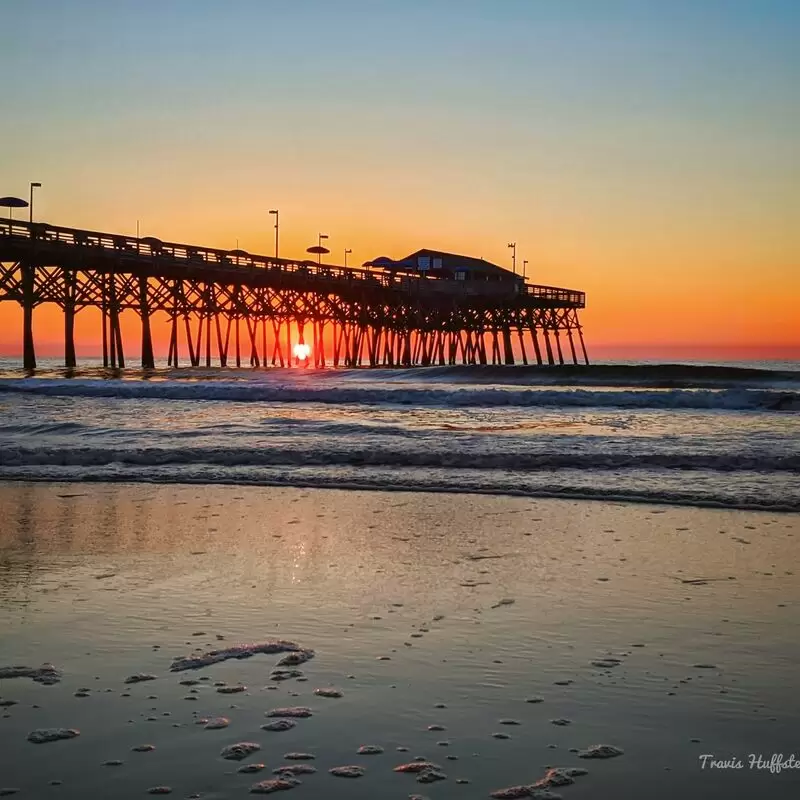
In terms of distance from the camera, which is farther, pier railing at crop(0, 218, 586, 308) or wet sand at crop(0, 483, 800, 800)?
pier railing at crop(0, 218, 586, 308)

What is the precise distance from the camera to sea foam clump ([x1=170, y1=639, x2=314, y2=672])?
3.36 m

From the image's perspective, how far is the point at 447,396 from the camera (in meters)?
23.9

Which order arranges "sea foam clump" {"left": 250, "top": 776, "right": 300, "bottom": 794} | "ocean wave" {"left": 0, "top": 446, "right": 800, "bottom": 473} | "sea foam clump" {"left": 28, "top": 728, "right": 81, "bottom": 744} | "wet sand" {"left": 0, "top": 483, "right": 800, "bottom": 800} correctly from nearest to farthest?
1. "sea foam clump" {"left": 250, "top": 776, "right": 300, "bottom": 794}
2. "wet sand" {"left": 0, "top": 483, "right": 800, "bottom": 800}
3. "sea foam clump" {"left": 28, "top": 728, "right": 81, "bottom": 744}
4. "ocean wave" {"left": 0, "top": 446, "right": 800, "bottom": 473}

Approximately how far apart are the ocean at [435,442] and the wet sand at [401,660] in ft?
8.08

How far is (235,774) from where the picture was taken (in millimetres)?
2492

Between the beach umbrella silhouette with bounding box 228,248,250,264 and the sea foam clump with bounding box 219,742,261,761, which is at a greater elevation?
the beach umbrella silhouette with bounding box 228,248,250,264

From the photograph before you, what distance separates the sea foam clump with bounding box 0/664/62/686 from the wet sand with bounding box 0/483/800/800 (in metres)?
0.02

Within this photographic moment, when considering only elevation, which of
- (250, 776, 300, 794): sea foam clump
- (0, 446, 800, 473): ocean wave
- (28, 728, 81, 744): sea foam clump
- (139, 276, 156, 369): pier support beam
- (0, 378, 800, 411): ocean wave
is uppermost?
(139, 276, 156, 369): pier support beam

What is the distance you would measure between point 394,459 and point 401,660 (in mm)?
7192

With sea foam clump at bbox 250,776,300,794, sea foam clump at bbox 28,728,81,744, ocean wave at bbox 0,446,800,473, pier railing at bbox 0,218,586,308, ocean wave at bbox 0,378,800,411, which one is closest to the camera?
sea foam clump at bbox 250,776,300,794

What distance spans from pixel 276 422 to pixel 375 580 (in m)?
11.1

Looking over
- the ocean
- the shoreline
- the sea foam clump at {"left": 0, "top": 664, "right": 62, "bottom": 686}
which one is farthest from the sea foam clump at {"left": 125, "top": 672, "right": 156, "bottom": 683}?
the ocean

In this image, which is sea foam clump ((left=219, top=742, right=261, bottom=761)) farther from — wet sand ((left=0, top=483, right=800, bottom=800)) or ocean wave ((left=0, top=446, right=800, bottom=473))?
ocean wave ((left=0, top=446, right=800, bottom=473))

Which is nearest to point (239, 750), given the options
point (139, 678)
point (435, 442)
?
point (139, 678)
